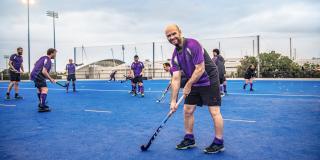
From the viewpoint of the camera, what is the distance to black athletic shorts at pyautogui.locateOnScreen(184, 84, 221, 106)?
14.2 ft

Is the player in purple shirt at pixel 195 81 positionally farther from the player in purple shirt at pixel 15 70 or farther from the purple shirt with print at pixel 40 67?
the player in purple shirt at pixel 15 70

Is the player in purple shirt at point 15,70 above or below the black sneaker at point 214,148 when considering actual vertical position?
above

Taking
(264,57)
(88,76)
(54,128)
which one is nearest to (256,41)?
(264,57)

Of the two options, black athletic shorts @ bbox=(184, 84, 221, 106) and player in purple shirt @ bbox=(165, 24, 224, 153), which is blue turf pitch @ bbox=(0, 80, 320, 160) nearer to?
player in purple shirt @ bbox=(165, 24, 224, 153)

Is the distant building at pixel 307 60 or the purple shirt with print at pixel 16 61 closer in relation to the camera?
the purple shirt with print at pixel 16 61

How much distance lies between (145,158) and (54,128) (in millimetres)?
2879

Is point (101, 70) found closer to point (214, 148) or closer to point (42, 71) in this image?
point (42, 71)

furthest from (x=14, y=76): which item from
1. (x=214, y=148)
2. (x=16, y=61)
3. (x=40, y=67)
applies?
(x=214, y=148)

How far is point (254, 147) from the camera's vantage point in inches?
179

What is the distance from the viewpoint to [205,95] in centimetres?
436

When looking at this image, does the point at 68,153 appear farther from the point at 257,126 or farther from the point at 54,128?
the point at 257,126

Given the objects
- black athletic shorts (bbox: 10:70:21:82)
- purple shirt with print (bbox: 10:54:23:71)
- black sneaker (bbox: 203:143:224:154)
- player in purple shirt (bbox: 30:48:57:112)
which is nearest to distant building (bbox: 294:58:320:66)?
purple shirt with print (bbox: 10:54:23:71)

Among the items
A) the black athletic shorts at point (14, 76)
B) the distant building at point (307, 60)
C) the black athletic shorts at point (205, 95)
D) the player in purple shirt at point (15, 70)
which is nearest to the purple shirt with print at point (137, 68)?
the player in purple shirt at point (15, 70)

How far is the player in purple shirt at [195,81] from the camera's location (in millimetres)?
4156
